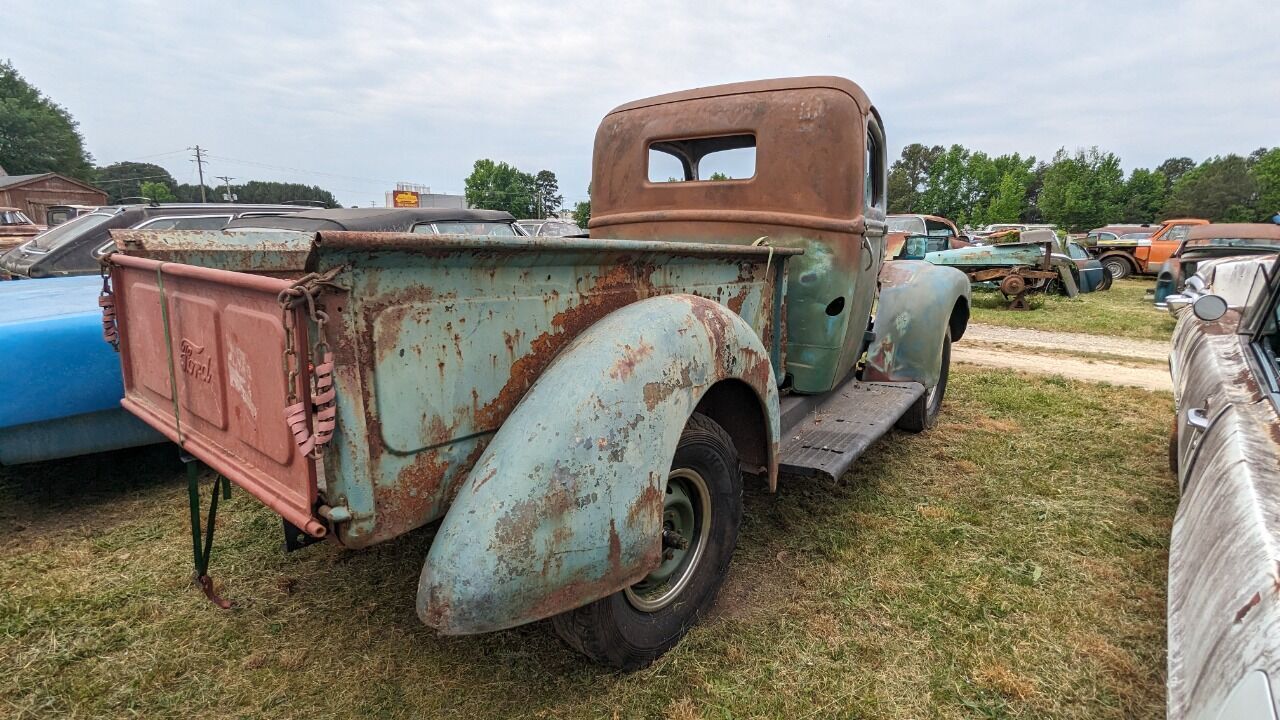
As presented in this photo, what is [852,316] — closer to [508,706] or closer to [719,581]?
[719,581]

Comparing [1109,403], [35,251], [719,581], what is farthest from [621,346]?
[35,251]

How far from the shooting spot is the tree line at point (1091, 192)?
45.9 m

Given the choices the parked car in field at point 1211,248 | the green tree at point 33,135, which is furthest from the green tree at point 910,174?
the green tree at point 33,135

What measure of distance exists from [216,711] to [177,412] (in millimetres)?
936

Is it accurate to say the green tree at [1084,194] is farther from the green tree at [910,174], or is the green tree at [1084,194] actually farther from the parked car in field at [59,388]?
the parked car in field at [59,388]

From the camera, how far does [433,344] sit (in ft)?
5.19

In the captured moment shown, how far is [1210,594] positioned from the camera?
157 cm

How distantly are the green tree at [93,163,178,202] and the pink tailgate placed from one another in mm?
84515

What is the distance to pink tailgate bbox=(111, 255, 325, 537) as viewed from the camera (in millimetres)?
1565

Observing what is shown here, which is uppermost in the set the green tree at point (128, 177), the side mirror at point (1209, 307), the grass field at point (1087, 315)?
the green tree at point (128, 177)

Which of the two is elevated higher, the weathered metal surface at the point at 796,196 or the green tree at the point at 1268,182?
the green tree at the point at 1268,182

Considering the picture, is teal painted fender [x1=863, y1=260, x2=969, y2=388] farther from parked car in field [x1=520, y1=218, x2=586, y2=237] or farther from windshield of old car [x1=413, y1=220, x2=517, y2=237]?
parked car in field [x1=520, y1=218, x2=586, y2=237]

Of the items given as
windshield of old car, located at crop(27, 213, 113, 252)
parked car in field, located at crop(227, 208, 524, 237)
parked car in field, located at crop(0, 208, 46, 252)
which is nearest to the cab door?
parked car in field, located at crop(227, 208, 524, 237)

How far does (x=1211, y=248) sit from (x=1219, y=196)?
172 ft
